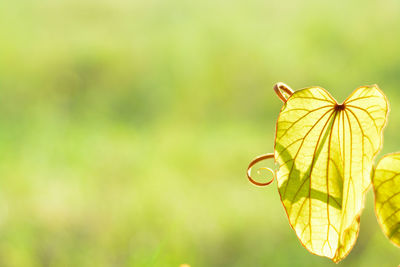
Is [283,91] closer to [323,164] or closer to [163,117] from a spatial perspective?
[323,164]

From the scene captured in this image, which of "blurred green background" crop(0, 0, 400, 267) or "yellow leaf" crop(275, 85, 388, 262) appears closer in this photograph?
"yellow leaf" crop(275, 85, 388, 262)

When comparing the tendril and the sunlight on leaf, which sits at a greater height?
the tendril

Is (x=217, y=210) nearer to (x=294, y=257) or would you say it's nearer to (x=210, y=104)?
(x=294, y=257)

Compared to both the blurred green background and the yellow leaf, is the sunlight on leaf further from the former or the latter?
the blurred green background

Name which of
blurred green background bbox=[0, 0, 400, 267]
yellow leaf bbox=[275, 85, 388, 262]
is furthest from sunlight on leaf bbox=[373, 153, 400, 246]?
blurred green background bbox=[0, 0, 400, 267]

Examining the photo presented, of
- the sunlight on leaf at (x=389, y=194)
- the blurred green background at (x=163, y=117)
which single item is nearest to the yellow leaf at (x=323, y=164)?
the sunlight on leaf at (x=389, y=194)

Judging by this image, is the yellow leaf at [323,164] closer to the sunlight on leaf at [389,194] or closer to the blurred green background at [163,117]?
the sunlight on leaf at [389,194]

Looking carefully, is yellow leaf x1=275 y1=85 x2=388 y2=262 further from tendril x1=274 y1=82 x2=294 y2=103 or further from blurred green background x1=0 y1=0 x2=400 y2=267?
blurred green background x1=0 y1=0 x2=400 y2=267
